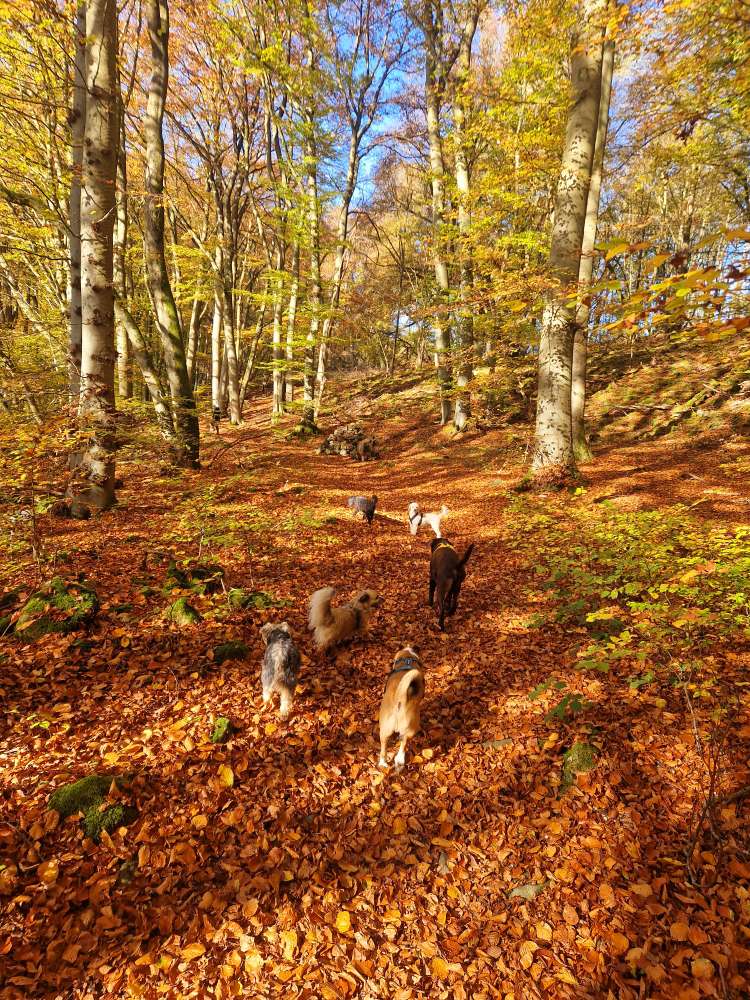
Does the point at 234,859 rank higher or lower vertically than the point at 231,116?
lower

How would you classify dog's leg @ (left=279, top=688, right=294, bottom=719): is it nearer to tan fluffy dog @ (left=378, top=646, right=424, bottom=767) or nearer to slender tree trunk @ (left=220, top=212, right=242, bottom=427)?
tan fluffy dog @ (left=378, top=646, right=424, bottom=767)

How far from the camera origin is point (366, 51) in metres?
17.2

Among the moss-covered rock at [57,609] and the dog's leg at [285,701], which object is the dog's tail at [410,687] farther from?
the moss-covered rock at [57,609]

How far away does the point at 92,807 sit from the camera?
125 inches

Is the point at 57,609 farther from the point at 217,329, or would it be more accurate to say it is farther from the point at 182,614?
the point at 217,329

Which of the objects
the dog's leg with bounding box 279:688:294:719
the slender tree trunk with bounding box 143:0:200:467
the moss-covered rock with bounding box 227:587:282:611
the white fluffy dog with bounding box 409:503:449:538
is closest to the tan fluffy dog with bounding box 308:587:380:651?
the moss-covered rock with bounding box 227:587:282:611

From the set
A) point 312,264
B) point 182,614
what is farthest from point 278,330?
point 182,614

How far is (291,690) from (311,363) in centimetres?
1650

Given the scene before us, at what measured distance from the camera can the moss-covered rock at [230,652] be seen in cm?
493

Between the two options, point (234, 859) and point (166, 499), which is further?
point (166, 499)

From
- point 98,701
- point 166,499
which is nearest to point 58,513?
point 166,499

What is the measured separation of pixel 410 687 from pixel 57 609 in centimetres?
419

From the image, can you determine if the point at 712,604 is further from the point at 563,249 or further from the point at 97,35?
the point at 97,35

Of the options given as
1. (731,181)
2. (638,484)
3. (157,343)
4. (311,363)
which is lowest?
(638,484)
